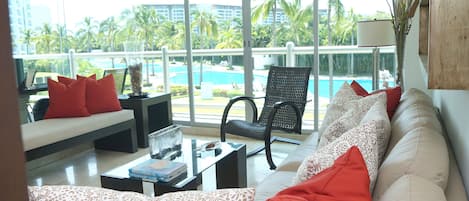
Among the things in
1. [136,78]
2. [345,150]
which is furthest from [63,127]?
[345,150]

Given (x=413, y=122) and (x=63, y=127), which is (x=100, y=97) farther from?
(x=413, y=122)

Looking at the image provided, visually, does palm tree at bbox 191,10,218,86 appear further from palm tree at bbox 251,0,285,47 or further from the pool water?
palm tree at bbox 251,0,285,47

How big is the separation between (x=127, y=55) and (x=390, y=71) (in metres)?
3.48

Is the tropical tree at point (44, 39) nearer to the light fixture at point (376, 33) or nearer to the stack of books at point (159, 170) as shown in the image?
the stack of books at point (159, 170)

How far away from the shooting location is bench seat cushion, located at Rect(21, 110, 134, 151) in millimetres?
3303

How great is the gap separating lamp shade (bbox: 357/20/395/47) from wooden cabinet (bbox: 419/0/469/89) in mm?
2472

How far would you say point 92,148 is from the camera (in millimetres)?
4562

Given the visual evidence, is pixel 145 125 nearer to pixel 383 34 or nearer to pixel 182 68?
pixel 182 68

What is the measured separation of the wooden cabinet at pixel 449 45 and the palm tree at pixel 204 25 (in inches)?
164

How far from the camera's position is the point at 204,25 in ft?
16.9

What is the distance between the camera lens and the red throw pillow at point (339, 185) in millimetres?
1088

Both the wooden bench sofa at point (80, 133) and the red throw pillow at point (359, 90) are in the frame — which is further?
the wooden bench sofa at point (80, 133)

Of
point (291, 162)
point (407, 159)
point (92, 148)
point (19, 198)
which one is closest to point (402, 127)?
point (407, 159)

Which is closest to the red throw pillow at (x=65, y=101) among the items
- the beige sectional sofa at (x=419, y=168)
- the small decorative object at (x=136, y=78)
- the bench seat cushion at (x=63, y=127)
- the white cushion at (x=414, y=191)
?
the bench seat cushion at (x=63, y=127)
